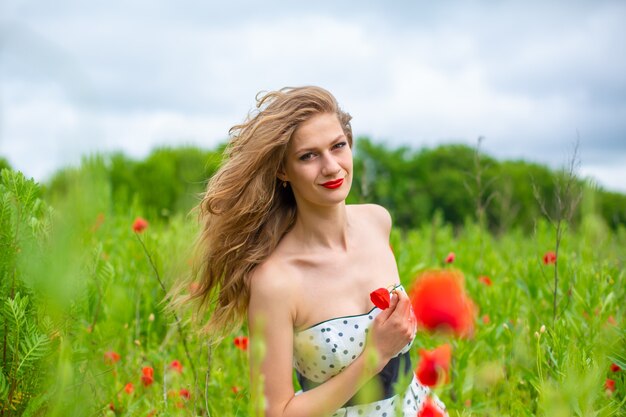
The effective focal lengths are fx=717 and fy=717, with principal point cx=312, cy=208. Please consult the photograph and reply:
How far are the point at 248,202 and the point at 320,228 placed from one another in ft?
0.85

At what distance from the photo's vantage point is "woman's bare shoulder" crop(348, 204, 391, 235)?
2678 mm

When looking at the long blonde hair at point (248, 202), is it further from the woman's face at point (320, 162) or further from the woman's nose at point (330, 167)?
the woman's nose at point (330, 167)

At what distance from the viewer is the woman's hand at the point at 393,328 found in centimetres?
198

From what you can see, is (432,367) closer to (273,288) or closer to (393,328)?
(393,328)

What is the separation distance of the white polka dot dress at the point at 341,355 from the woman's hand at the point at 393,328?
19 cm

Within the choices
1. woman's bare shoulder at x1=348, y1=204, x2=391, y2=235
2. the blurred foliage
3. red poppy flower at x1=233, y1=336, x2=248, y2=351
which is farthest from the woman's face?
the blurred foliage

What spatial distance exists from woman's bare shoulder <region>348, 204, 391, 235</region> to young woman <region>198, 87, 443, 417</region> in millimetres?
91

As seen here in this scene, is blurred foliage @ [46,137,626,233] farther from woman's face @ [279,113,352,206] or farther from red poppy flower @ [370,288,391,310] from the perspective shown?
red poppy flower @ [370,288,391,310]

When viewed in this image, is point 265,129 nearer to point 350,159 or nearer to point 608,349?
point 350,159

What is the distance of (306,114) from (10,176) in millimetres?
926

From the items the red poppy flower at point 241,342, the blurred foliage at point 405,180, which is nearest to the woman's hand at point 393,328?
the red poppy flower at point 241,342

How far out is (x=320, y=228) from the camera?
2.39 metres

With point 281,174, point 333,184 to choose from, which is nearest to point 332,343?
point 333,184

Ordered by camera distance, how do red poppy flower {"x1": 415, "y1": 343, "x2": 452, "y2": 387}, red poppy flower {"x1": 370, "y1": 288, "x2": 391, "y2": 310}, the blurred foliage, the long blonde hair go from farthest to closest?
the blurred foliage
the long blonde hair
red poppy flower {"x1": 370, "y1": 288, "x2": 391, "y2": 310}
red poppy flower {"x1": 415, "y1": 343, "x2": 452, "y2": 387}
